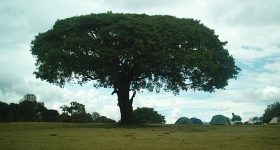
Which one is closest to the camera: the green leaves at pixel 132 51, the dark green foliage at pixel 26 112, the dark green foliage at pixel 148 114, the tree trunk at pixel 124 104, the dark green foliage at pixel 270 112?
the green leaves at pixel 132 51

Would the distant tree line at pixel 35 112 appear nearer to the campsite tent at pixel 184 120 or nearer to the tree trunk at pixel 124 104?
the campsite tent at pixel 184 120

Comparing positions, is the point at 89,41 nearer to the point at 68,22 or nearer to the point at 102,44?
the point at 102,44

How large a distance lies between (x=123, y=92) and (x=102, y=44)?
614 centimetres

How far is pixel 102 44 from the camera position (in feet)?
120

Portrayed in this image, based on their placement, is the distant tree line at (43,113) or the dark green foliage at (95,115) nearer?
the distant tree line at (43,113)

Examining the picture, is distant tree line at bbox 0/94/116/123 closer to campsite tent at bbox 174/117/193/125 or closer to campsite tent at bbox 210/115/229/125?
campsite tent at bbox 174/117/193/125

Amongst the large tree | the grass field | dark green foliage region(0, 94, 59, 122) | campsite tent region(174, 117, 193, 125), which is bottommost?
the grass field

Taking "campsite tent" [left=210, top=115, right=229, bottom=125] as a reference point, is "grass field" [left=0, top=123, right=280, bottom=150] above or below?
below

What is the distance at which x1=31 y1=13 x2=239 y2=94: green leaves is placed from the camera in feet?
114

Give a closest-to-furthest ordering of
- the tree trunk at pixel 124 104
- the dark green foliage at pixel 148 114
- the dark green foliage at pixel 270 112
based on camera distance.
A: the tree trunk at pixel 124 104 → the dark green foliage at pixel 148 114 → the dark green foliage at pixel 270 112

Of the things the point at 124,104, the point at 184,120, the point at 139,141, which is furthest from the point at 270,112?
the point at 139,141

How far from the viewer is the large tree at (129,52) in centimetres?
3491

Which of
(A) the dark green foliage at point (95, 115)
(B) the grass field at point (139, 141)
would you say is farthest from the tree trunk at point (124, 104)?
(A) the dark green foliage at point (95, 115)

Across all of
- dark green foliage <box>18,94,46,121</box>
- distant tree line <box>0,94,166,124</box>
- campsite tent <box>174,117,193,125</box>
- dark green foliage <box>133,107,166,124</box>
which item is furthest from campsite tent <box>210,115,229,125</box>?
dark green foliage <box>18,94,46,121</box>
